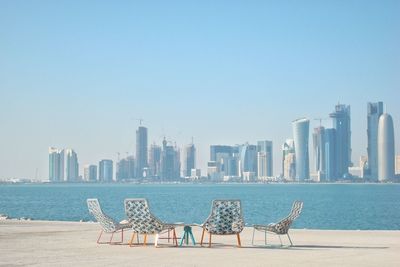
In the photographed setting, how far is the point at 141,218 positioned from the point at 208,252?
1642 millimetres

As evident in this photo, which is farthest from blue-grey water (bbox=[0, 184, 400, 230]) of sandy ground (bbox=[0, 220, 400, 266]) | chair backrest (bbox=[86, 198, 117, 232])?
chair backrest (bbox=[86, 198, 117, 232])

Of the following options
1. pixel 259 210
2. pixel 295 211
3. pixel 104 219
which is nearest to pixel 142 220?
pixel 104 219

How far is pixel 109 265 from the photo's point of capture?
10.3 metres

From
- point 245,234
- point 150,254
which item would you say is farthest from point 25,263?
point 245,234

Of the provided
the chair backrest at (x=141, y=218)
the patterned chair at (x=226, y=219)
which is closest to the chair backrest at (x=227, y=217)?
the patterned chair at (x=226, y=219)

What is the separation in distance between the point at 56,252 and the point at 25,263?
1734mm

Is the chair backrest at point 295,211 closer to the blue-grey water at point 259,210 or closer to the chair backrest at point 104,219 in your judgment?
the chair backrest at point 104,219

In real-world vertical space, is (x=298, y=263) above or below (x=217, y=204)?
below

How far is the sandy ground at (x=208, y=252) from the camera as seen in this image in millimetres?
10719

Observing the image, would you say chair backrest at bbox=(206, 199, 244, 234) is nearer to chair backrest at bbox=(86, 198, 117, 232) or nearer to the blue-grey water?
chair backrest at bbox=(86, 198, 117, 232)

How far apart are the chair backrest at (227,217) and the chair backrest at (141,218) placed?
38.7 inches

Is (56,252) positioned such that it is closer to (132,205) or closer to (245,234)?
(132,205)

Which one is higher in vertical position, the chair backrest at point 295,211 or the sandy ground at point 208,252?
the chair backrest at point 295,211

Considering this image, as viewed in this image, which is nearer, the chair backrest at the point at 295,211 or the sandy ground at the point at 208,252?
the sandy ground at the point at 208,252
